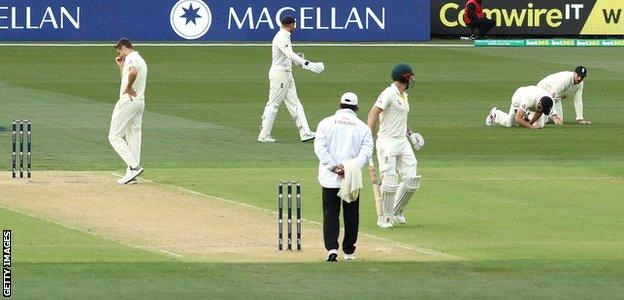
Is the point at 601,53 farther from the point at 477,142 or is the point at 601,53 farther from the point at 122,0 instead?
the point at 477,142

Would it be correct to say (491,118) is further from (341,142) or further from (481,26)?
(481,26)

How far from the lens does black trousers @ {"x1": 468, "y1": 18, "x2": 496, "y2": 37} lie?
52062mm

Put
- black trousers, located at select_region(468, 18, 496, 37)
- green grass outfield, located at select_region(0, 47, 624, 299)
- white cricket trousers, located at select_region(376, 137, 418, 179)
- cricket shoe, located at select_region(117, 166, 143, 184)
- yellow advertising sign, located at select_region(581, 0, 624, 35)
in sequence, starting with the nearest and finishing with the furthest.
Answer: green grass outfield, located at select_region(0, 47, 624, 299)
white cricket trousers, located at select_region(376, 137, 418, 179)
cricket shoe, located at select_region(117, 166, 143, 184)
black trousers, located at select_region(468, 18, 496, 37)
yellow advertising sign, located at select_region(581, 0, 624, 35)

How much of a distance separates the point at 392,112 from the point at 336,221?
2781mm

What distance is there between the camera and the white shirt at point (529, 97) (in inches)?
1272

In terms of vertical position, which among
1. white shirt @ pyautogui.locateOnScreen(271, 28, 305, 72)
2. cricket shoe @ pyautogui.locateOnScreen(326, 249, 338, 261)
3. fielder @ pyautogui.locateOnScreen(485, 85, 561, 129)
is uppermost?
white shirt @ pyautogui.locateOnScreen(271, 28, 305, 72)

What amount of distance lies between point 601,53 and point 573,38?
3307mm

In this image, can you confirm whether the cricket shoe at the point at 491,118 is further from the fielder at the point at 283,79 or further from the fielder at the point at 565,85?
the fielder at the point at 283,79

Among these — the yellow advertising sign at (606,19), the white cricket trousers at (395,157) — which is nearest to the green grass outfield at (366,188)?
the white cricket trousers at (395,157)

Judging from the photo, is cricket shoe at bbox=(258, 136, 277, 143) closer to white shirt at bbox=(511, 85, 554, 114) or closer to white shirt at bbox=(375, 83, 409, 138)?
white shirt at bbox=(511, 85, 554, 114)

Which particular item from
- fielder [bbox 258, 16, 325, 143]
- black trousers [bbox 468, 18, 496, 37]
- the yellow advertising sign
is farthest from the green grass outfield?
the yellow advertising sign

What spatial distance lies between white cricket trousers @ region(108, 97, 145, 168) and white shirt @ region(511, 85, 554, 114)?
10.8 meters

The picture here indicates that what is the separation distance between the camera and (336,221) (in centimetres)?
1734

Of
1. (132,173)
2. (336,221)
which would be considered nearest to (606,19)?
(132,173)
